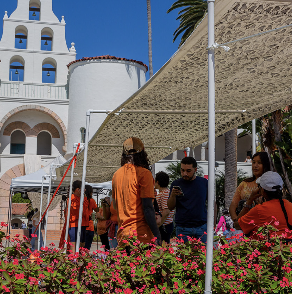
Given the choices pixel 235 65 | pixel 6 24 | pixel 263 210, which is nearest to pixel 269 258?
pixel 263 210

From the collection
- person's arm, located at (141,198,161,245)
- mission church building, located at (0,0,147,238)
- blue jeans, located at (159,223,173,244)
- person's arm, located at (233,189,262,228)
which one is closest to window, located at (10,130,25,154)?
mission church building, located at (0,0,147,238)

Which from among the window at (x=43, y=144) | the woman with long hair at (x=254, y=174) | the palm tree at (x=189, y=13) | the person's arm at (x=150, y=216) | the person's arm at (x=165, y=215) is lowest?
the person's arm at (x=165, y=215)

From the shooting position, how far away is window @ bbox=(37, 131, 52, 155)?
29938 mm

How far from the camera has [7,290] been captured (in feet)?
8.52

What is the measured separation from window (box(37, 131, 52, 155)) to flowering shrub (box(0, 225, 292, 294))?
27264 mm

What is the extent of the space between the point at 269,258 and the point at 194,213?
1873mm

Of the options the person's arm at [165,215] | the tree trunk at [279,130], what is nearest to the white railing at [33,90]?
the tree trunk at [279,130]

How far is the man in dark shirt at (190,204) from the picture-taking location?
196 inches

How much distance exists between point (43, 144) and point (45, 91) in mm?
3901

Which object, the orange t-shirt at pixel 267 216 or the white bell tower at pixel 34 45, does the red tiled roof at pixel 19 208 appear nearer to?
the white bell tower at pixel 34 45

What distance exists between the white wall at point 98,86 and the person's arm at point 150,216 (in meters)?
22.2

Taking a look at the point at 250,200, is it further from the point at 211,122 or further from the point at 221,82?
the point at 211,122

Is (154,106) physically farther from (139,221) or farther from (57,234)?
(57,234)

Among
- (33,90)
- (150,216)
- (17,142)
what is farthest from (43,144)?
(150,216)
